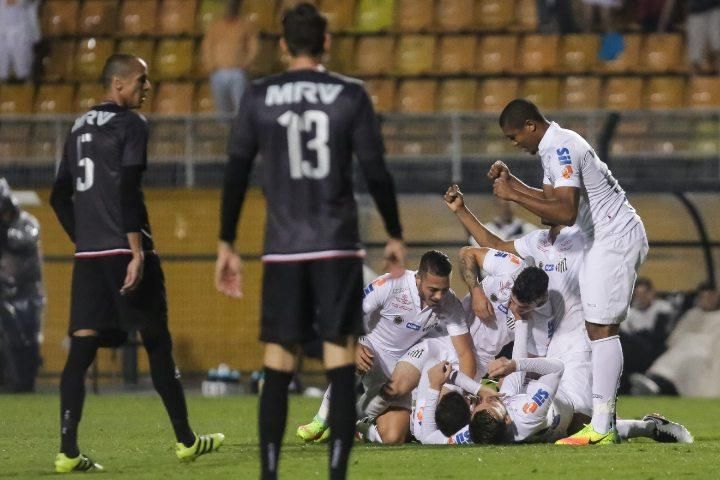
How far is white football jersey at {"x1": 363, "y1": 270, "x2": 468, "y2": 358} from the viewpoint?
32.1 feet

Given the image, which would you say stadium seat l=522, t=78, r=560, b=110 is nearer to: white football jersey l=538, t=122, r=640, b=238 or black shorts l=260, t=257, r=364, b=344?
white football jersey l=538, t=122, r=640, b=238

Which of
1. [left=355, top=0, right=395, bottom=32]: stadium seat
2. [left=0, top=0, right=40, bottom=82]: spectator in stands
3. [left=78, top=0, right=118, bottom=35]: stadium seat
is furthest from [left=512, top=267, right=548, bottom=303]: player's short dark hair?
[left=78, top=0, right=118, bottom=35]: stadium seat

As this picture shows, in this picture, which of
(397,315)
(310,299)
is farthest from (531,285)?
(310,299)

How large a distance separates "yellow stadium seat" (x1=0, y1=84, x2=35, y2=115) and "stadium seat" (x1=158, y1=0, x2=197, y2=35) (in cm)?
178

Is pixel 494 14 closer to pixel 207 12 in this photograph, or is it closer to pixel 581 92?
pixel 581 92

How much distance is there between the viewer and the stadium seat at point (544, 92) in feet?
57.0

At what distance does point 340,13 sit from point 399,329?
30.9ft

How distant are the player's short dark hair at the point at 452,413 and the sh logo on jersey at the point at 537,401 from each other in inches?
14.0

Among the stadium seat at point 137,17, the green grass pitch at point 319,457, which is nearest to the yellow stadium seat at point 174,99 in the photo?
the stadium seat at point 137,17

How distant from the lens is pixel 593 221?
9.05 meters

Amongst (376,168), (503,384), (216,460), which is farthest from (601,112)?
(376,168)

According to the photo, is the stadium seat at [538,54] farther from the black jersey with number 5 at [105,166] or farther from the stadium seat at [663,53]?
the black jersey with number 5 at [105,166]

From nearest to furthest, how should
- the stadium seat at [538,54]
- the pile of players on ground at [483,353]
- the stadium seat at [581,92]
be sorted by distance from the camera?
the pile of players on ground at [483,353] < the stadium seat at [581,92] < the stadium seat at [538,54]

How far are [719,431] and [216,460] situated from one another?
12.5ft
